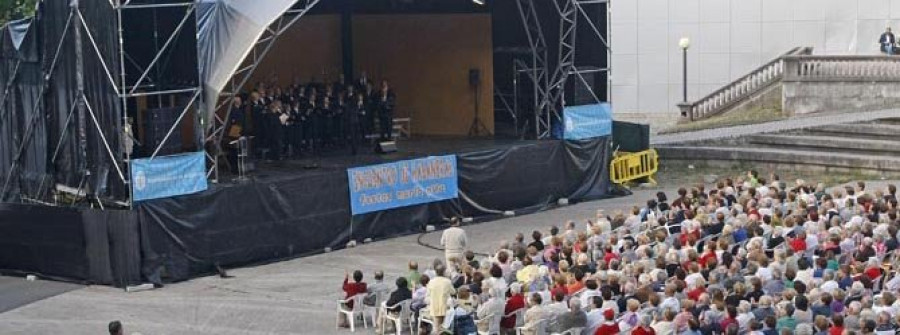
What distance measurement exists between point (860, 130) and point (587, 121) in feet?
23.5

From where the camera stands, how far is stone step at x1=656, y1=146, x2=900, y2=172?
36.7 metres

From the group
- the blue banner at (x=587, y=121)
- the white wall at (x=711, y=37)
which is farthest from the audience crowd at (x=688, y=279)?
the white wall at (x=711, y=37)

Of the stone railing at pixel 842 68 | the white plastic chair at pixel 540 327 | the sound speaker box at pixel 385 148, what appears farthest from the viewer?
the stone railing at pixel 842 68

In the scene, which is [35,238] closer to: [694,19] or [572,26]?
[572,26]

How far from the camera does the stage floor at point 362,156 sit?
30.1m

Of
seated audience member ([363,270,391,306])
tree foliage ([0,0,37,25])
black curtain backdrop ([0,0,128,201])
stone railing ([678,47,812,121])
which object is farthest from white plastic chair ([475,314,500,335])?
stone railing ([678,47,812,121])

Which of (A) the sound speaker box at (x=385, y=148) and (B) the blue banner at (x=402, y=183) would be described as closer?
(B) the blue banner at (x=402, y=183)

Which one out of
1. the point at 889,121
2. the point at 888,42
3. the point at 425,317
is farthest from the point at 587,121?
the point at 425,317

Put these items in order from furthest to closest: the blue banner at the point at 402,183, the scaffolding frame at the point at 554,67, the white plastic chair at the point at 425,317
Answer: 1. the scaffolding frame at the point at 554,67
2. the blue banner at the point at 402,183
3. the white plastic chair at the point at 425,317

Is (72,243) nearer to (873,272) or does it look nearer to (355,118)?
(355,118)

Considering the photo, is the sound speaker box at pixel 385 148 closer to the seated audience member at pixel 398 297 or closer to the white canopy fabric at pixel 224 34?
the white canopy fabric at pixel 224 34

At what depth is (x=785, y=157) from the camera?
38.2 meters

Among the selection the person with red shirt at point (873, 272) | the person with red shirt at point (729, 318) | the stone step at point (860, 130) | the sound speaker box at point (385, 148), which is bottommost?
the person with red shirt at point (729, 318)

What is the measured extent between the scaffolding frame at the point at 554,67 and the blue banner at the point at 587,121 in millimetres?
271
